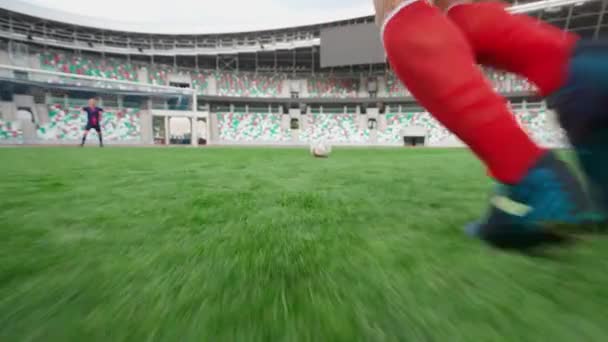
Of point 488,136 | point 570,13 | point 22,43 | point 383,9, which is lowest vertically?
point 488,136

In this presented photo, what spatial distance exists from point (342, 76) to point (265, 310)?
19.5 m

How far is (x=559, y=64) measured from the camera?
0.49 meters

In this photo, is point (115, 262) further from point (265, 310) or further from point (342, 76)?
point (342, 76)

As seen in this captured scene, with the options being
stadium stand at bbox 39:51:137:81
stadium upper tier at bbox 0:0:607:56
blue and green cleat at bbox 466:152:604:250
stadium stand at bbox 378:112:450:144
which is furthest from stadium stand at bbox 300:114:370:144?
blue and green cleat at bbox 466:152:604:250

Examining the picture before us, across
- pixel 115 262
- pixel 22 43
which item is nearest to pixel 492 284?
pixel 115 262

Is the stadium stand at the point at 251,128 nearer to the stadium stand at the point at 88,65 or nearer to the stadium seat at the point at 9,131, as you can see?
the stadium stand at the point at 88,65

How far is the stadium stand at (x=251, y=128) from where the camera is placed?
16.9 metres

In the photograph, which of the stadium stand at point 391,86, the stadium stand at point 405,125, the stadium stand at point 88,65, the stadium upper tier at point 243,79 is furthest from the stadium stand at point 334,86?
the stadium stand at point 88,65

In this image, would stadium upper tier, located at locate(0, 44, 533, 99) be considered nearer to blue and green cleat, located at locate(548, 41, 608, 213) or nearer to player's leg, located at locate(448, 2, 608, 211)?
player's leg, located at locate(448, 2, 608, 211)

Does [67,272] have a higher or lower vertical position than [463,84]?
lower

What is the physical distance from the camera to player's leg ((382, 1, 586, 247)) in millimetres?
396

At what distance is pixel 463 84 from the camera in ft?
1.52

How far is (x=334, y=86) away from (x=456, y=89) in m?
18.9

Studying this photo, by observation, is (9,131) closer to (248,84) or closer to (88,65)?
(88,65)
